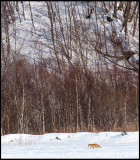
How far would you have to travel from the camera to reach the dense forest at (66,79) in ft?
46.5

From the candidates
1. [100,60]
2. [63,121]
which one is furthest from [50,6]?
[63,121]

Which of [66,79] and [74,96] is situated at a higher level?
[66,79]

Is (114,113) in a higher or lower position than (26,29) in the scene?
lower

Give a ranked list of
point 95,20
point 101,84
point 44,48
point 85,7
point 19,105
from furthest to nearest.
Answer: point 85,7
point 95,20
point 44,48
point 101,84
point 19,105

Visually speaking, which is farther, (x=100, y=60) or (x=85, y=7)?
(x=85, y=7)

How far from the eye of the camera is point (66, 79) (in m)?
15.2

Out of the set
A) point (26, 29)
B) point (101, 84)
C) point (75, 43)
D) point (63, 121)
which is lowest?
point (63, 121)

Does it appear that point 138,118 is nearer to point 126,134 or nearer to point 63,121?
point 63,121

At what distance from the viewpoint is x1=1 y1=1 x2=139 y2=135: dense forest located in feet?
46.5

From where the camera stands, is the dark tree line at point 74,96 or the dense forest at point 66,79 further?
the dark tree line at point 74,96

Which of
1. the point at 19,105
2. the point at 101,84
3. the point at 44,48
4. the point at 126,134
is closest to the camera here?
the point at 126,134

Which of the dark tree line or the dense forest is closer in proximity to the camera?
the dense forest

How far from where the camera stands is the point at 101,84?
15.4 metres

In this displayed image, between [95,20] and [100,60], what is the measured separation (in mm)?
4717
